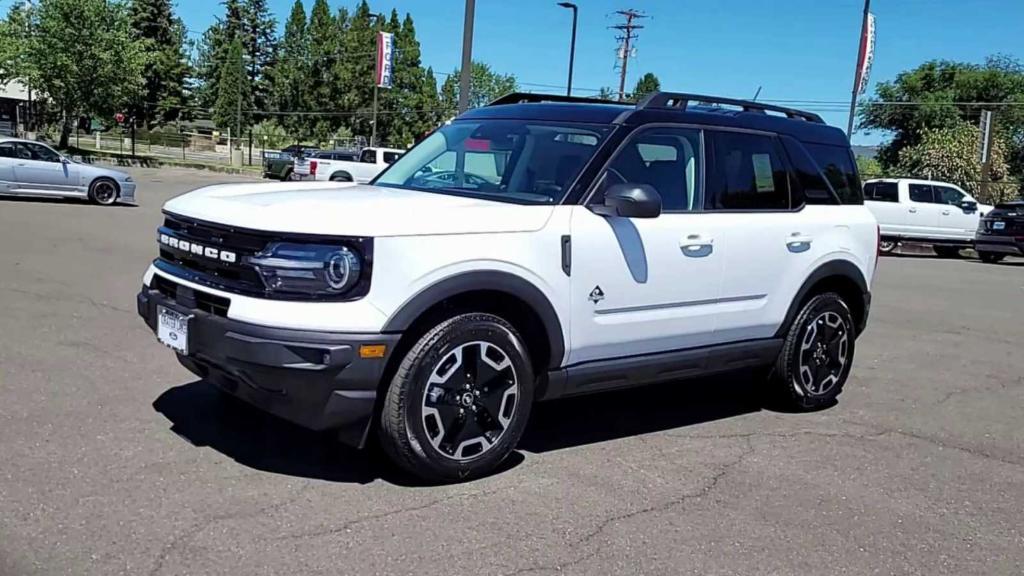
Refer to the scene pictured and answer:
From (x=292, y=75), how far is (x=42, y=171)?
5106cm

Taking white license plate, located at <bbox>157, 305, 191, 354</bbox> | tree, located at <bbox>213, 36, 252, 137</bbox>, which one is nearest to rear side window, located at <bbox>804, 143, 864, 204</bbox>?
white license plate, located at <bbox>157, 305, 191, 354</bbox>

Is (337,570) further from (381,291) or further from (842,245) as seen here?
(842,245)

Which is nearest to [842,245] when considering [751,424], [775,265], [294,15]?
[775,265]

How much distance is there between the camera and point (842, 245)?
6.12 m

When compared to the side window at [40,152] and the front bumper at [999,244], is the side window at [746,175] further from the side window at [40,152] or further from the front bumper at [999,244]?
the side window at [40,152]

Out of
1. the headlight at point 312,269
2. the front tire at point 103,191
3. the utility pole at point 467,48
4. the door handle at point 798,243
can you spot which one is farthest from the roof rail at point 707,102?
the front tire at point 103,191

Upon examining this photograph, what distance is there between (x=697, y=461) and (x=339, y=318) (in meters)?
2.23

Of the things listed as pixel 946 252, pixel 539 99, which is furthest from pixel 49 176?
pixel 946 252

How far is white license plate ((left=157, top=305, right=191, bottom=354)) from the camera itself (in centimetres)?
425

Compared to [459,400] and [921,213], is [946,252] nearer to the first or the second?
[921,213]

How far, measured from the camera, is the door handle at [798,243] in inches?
226

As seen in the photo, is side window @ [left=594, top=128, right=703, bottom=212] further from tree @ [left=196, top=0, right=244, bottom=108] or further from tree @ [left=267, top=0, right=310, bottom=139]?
tree @ [left=196, top=0, right=244, bottom=108]

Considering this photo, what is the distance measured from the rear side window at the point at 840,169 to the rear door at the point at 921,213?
1634cm

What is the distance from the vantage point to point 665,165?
17.2 ft
